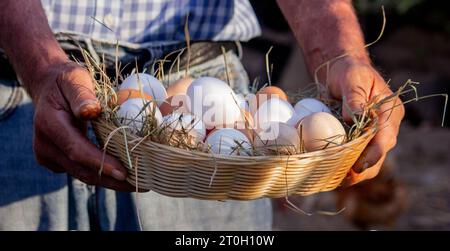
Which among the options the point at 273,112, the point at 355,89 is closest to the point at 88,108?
the point at 273,112

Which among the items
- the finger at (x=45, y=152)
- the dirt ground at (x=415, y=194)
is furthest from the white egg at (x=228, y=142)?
the dirt ground at (x=415, y=194)

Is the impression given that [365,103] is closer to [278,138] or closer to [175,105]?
[278,138]

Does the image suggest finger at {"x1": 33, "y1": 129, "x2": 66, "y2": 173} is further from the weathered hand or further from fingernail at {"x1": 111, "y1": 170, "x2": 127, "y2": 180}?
fingernail at {"x1": 111, "y1": 170, "x2": 127, "y2": 180}

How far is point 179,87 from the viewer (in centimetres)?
169

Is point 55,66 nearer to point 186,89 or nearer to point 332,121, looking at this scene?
point 186,89

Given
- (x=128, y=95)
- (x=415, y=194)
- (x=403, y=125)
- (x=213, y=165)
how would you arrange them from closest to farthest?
(x=213, y=165), (x=128, y=95), (x=415, y=194), (x=403, y=125)

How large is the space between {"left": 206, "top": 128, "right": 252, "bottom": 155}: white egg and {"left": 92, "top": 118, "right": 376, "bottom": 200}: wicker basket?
61 millimetres

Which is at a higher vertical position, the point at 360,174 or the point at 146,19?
the point at 146,19

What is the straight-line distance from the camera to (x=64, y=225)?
1.87 m

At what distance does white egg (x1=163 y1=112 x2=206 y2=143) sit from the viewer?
4.88 ft

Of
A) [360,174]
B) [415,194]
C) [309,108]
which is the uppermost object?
[309,108]

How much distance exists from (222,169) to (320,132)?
21 centimetres
